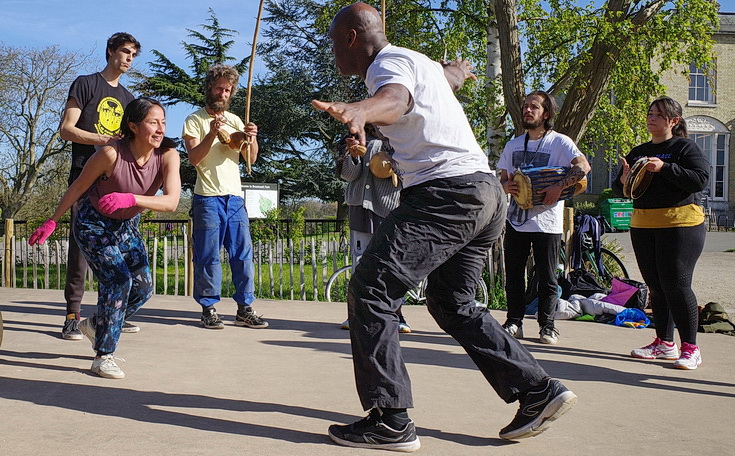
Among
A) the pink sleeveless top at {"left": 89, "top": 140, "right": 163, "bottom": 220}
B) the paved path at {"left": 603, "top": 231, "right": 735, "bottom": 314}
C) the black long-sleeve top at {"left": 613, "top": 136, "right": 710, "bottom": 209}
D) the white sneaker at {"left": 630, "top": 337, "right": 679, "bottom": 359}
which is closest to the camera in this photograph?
the pink sleeveless top at {"left": 89, "top": 140, "right": 163, "bottom": 220}

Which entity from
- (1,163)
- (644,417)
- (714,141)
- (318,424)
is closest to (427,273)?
(318,424)

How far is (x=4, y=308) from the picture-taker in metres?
6.87

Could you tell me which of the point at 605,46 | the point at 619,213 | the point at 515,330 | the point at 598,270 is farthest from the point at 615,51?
the point at 619,213

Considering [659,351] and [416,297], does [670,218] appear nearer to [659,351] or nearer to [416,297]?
[659,351]

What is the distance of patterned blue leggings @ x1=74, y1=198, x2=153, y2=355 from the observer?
415 centimetres

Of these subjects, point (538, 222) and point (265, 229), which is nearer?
point (538, 222)

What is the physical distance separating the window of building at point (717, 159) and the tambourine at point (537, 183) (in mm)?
32607

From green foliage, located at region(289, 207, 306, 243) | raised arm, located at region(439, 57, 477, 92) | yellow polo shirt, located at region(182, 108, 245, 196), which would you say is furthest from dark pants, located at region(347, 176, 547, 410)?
green foliage, located at region(289, 207, 306, 243)

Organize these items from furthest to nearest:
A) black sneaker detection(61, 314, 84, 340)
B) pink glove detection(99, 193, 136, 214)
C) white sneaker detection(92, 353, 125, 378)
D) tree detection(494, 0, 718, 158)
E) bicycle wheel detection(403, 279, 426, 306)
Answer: tree detection(494, 0, 718, 158) < bicycle wheel detection(403, 279, 426, 306) < black sneaker detection(61, 314, 84, 340) < white sneaker detection(92, 353, 125, 378) < pink glove detection(99, 193, 136, 214)

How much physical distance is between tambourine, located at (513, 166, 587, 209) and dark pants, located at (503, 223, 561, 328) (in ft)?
1.04

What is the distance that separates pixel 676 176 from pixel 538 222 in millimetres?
1156

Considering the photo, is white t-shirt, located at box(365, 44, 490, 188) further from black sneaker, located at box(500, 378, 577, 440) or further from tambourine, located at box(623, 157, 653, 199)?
tambourine, located at box(623, 157, 653, 199)

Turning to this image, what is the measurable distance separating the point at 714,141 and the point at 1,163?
3200cm

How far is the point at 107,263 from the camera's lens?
163 inches
